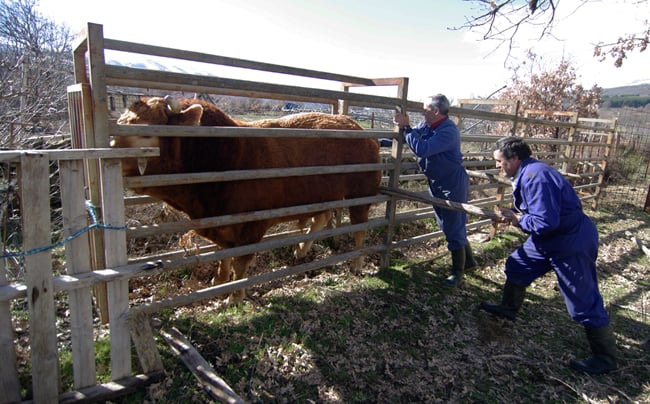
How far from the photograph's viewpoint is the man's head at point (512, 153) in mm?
3633

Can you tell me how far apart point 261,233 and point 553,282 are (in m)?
4.22

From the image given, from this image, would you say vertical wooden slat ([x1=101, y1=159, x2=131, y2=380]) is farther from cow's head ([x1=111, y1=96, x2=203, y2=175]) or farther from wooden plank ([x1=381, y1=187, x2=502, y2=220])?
wooden plank ([x1=381, y1=187, x2=502, y2=220])

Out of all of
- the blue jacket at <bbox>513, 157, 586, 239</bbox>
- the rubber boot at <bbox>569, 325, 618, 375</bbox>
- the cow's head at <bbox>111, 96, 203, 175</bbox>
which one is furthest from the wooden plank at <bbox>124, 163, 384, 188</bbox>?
the rubber boot at <bbox>569, 325, 618, 375</bbox>

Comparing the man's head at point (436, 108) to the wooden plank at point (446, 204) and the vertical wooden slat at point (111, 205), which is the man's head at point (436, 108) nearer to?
the wooden plank at point (446, 204)

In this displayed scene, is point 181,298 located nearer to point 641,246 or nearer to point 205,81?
point 205,81

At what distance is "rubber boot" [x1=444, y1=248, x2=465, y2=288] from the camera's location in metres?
4.87

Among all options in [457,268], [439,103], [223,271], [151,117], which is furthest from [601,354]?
[151,117]

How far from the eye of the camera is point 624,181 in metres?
14.0

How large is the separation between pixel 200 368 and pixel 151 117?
6.65 feet

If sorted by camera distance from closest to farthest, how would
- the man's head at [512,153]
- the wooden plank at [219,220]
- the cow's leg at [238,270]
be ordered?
the wooden plank at [219,220], the man's head at [512,153], the cow's leg at [238,270]

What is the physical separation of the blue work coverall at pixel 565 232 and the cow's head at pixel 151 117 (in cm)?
304

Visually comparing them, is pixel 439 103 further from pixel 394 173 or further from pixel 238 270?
pixel 238 270

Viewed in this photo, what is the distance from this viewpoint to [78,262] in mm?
2418

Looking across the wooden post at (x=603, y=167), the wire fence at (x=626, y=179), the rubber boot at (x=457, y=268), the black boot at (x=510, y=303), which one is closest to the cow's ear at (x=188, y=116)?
the rubber boot at (x=457, y=268)
